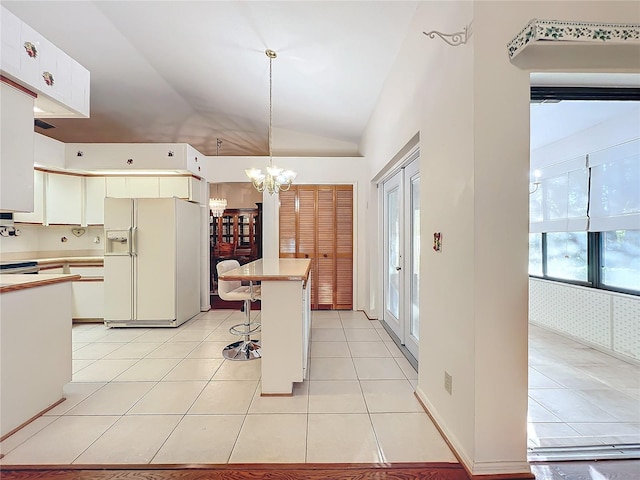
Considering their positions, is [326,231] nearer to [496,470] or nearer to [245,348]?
[245,348]

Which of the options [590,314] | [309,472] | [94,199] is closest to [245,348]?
[309,472]

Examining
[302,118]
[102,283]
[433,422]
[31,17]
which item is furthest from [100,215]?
[433,422]

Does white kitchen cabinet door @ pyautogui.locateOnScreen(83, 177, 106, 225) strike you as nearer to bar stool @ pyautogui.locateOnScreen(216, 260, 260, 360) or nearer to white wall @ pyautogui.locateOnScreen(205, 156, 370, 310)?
white wall @ pyautogui.locateOnScreen(205, 156, 370, 310)

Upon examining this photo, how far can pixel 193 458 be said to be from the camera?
1676 millimetres

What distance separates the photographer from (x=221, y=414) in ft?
6.91

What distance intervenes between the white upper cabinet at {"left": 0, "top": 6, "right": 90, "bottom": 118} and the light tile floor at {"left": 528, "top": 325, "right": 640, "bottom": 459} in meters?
3.93

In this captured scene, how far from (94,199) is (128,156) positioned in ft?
2.96

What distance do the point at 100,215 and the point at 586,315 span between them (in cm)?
659

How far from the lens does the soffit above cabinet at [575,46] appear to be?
137 centimetres

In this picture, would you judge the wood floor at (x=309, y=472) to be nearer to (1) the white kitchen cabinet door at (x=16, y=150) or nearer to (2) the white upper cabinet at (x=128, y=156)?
(1) the white kitchen cabinet door at (x=16, y=150)

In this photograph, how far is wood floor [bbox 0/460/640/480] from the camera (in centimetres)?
155

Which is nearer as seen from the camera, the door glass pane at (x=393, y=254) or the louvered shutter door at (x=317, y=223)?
the door glass pane at (x=393, y=254)

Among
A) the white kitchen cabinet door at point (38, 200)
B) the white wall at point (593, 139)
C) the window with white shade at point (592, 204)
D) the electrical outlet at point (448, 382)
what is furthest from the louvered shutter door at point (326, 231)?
the white kitchen cabinet door at point (38, 200)

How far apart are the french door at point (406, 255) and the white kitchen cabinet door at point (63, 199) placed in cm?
457
